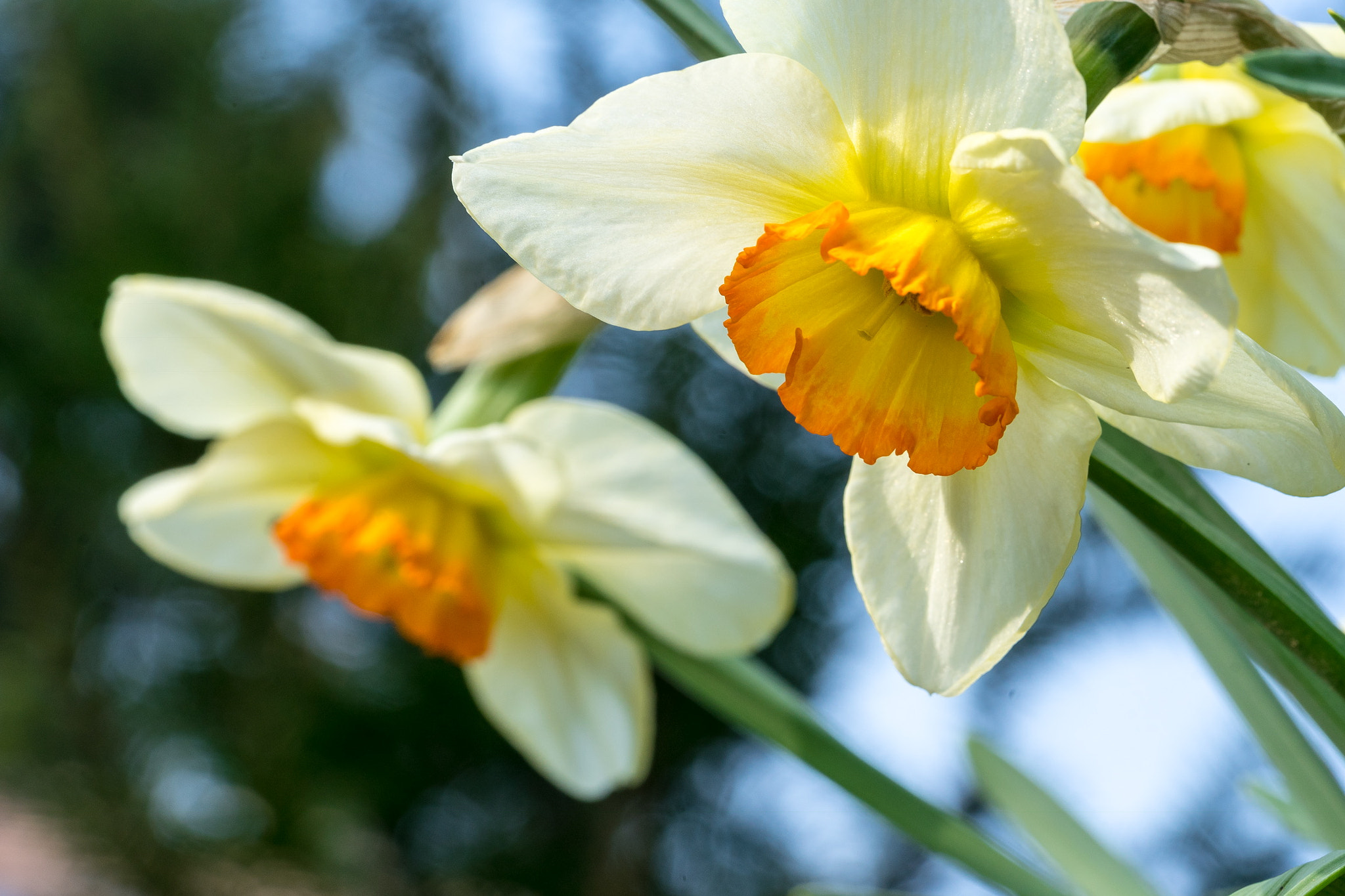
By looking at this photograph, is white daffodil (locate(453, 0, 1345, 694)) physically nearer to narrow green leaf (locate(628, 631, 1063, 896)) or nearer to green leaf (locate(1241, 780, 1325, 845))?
narrow green leaf (locate(628, 631, 1063, 896))

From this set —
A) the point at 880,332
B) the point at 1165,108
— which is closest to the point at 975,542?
the point at 880,332

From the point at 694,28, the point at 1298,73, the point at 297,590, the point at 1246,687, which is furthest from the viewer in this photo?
the point at 297,590

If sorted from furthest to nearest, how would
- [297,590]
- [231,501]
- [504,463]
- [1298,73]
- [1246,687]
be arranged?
[297,590] < [231,501] < [504,463] < [1246,687] < [1298,73]

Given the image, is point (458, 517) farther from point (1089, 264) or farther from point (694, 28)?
point (1089, 264)

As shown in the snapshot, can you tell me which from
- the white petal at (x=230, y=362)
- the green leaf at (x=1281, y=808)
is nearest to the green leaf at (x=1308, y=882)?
the green leaf at (x=1281, y=808)

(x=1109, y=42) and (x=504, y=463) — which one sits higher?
(x=1109, y=42)

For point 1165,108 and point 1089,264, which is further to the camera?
point 1165,108

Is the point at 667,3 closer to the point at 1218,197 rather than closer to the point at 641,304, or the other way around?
the point at 641,304
